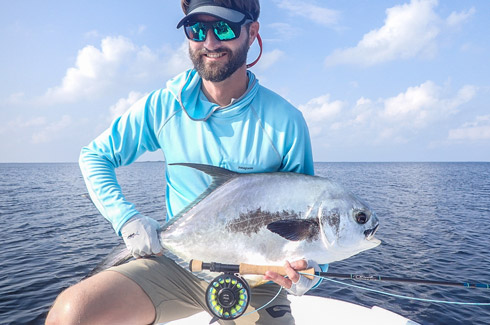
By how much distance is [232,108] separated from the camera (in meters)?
3.21

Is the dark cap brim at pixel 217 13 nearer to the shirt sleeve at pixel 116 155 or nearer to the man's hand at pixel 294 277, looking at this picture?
the shirt sleeve at pixel 116 155

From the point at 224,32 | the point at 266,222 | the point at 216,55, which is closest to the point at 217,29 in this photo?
the point at 224,32

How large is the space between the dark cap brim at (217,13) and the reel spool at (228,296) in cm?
224

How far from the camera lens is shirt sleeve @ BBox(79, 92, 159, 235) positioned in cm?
285

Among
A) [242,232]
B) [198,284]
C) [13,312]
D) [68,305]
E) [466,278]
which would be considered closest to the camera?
[68,305]

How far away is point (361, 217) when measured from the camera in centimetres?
265

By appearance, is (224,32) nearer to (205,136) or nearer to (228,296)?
(205,136)

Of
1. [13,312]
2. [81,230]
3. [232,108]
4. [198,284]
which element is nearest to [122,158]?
[232,108]

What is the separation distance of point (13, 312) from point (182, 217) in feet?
23.5

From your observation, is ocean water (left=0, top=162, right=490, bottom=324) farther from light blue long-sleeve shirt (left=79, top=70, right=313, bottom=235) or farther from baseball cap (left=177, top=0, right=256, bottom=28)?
baseball cap (left=177, top=0, right=256, bottom=28)

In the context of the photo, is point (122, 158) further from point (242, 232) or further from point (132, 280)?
point (242, 232)

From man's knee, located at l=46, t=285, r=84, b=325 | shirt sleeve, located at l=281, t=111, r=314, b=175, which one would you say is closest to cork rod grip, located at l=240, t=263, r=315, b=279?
shirt sleeve, located at l=281, t=111, r=314, b=175

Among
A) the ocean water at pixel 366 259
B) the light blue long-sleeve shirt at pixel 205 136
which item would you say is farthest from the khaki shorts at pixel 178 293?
the ocean water at pixel 366 259

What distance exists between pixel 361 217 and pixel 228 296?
1289 millimetres
